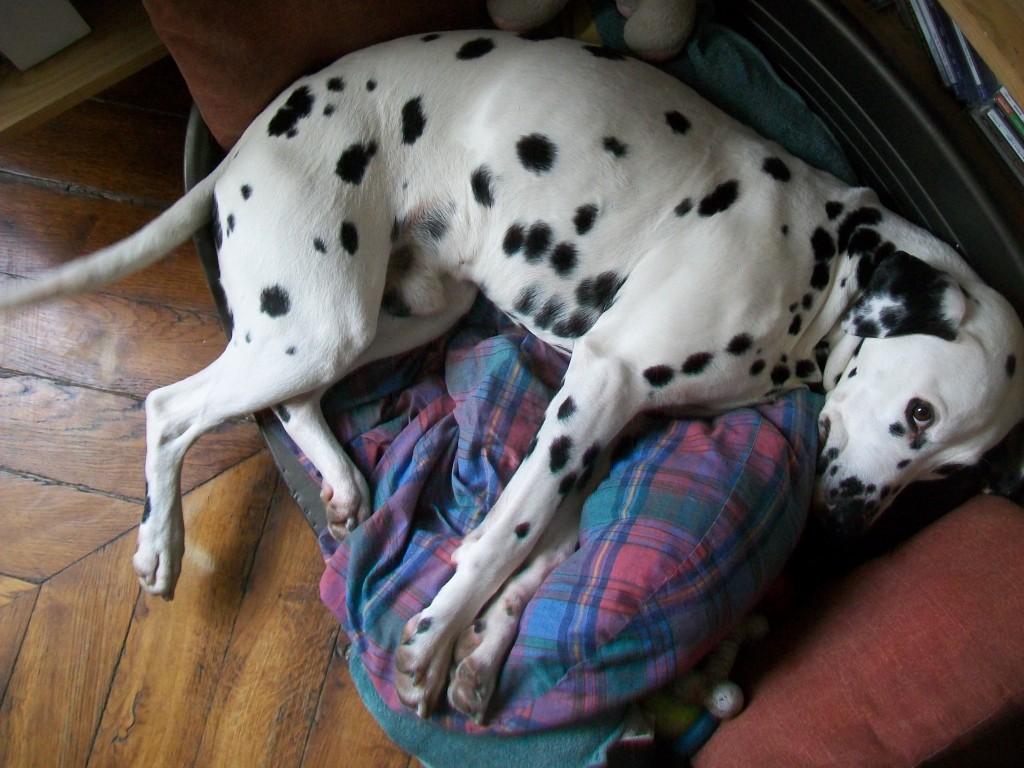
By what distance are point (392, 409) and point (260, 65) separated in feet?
2.75

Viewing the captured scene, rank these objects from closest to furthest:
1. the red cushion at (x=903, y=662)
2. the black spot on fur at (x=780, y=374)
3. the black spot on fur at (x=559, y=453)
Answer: the red cushion at (x=903, y=662), the black spot on fur at (x=559, y=453), the black spot on fur at (x=780, y=374)

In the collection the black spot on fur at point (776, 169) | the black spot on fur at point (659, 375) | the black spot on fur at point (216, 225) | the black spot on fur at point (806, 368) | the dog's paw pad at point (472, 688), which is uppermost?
the black spot on fur at point (776, 169)

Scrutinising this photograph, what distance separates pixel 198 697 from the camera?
73.9 inches

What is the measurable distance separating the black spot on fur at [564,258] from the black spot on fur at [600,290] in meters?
0.04

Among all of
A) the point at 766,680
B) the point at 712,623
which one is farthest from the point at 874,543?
the point at 712,623

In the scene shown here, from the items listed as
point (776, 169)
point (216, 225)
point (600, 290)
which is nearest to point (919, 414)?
point (776, 169)

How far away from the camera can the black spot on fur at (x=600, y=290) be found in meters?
1.65

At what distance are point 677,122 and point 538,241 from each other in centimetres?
38

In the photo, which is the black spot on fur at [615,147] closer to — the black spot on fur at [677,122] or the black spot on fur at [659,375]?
the black spot on fur at [677,122]

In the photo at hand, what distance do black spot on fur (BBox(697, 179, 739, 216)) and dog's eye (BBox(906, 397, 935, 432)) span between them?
536mm

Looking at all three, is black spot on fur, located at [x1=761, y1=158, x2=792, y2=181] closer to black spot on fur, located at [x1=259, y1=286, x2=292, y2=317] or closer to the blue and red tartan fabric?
the blue and red tartan fabric

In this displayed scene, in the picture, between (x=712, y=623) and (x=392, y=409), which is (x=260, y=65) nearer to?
(x=392, y=409)

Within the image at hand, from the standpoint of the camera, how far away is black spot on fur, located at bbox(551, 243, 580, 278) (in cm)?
164

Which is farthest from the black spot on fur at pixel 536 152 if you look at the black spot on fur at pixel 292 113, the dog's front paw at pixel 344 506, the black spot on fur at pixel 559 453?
the dog's front paw at pixel 344 506
